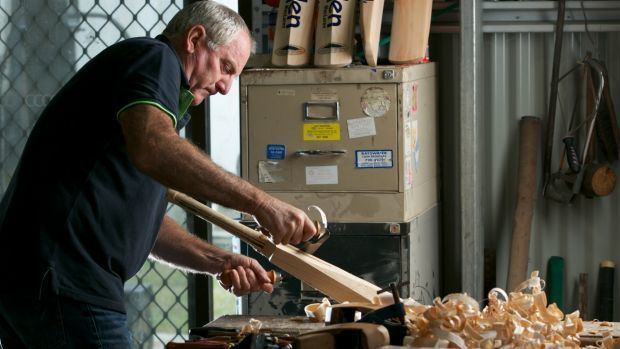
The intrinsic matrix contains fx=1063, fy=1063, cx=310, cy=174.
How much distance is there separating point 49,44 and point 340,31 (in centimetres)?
144

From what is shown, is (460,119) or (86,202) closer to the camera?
(86,202)

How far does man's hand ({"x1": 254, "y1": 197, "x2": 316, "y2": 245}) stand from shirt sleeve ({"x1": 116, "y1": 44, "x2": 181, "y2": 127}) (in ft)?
0.94

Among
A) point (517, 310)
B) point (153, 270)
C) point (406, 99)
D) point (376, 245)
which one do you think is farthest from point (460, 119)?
→ point (517, 310)

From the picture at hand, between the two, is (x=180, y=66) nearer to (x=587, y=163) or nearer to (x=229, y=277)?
(x=229, y=277)

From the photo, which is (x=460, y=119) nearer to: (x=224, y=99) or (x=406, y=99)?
(x=406, y=99)

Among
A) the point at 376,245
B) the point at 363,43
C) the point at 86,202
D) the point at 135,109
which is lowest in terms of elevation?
the point at 376,245

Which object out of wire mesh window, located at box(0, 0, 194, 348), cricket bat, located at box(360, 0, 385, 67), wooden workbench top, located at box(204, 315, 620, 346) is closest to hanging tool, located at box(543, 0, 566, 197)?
cricket bat, located at box(360, 0, 385, 67)

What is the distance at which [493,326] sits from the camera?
7.55ft

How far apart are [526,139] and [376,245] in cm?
98

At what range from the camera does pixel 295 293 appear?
419 cm

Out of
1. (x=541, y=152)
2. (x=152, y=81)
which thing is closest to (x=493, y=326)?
(x=152, y=81)

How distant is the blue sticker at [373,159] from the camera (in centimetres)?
404

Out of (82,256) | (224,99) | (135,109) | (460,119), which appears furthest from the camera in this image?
(224,99)

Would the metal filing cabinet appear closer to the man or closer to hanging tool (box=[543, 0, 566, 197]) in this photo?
hanging tool (box=[543, 0, 566, 197])
